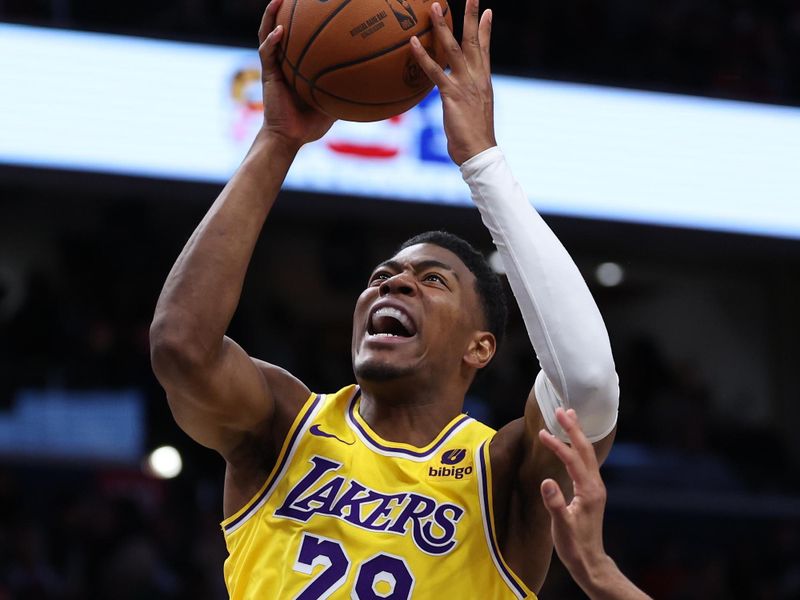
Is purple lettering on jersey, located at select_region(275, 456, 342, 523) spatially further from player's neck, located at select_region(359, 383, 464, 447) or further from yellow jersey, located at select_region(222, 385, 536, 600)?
player's neck, located at select_region(359, 383, 464, 447)

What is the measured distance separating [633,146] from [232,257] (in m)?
5.93

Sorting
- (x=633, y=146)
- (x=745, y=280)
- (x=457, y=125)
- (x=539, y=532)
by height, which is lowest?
(x=745, y=280)

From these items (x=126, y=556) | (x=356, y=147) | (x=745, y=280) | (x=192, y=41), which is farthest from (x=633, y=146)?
(x=745, y=280)

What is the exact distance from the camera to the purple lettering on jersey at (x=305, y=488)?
307 cm

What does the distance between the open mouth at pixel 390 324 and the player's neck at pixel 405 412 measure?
0.46ft

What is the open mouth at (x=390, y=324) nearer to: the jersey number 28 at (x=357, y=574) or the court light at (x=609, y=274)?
the jersey number 28 at (x=357, y=574)

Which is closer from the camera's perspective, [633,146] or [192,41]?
[192,41]

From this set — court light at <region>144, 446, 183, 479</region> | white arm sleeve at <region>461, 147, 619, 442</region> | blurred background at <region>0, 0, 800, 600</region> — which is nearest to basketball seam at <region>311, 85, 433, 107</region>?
white arm sleeve at <region>461, 147, 619, 442</region>

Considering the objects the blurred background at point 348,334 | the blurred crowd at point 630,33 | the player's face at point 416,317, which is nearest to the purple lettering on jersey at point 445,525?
the player's face at point 416,317

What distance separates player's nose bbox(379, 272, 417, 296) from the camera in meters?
3.38

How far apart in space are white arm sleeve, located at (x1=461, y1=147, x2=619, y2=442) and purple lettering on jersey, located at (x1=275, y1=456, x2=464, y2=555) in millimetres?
352

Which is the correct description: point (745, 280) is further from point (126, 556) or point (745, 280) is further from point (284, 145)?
point (284, 145)

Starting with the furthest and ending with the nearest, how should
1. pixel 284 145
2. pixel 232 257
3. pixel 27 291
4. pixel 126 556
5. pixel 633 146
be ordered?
pixel 27 291 → pixel 633 146 → pixel 126 556 → pixel 284 145 → pixel 232 257

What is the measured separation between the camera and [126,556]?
768 centimetres
